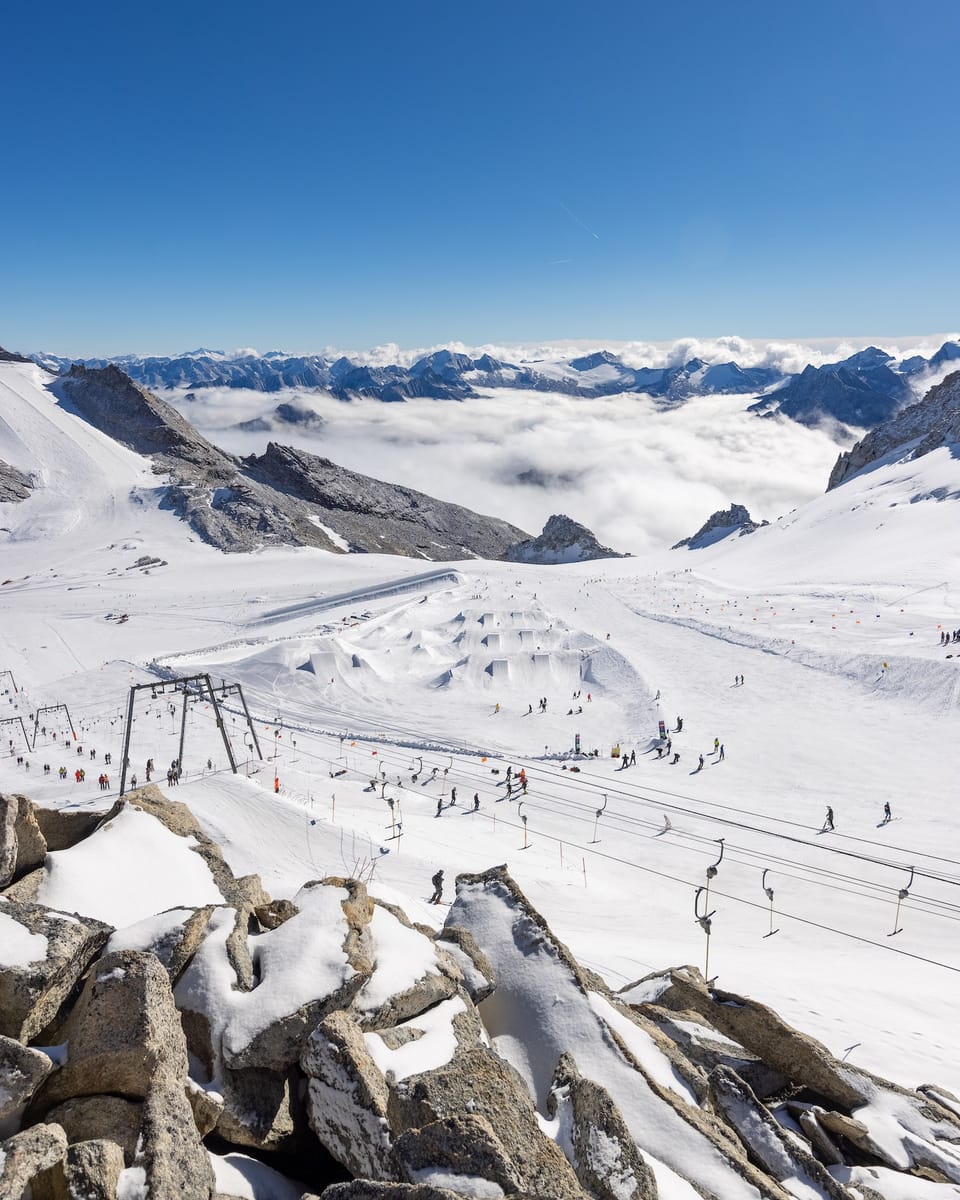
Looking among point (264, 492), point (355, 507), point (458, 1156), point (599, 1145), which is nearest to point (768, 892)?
point (599, 1145)

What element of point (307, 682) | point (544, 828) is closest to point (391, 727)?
point (307, 682)

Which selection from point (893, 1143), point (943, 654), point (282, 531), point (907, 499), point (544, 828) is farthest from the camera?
point (282, 531)

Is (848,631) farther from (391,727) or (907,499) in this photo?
(907,499)

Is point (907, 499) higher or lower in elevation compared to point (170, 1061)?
higher

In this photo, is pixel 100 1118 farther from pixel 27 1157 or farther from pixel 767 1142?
pixel 767 1142

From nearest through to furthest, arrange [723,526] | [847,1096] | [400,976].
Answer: [400,976] < [847,1096] < [723,526]

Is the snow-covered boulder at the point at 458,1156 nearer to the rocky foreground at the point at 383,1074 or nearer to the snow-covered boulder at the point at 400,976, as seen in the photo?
the rocky foreground at the point at 383,1074

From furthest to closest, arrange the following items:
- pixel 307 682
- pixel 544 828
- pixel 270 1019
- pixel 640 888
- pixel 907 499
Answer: pixel 907 499, pixel 307 682, pixel 544 828, pixel 640 888, pixel 270 1019

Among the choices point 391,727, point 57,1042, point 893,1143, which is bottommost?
point 391,727
